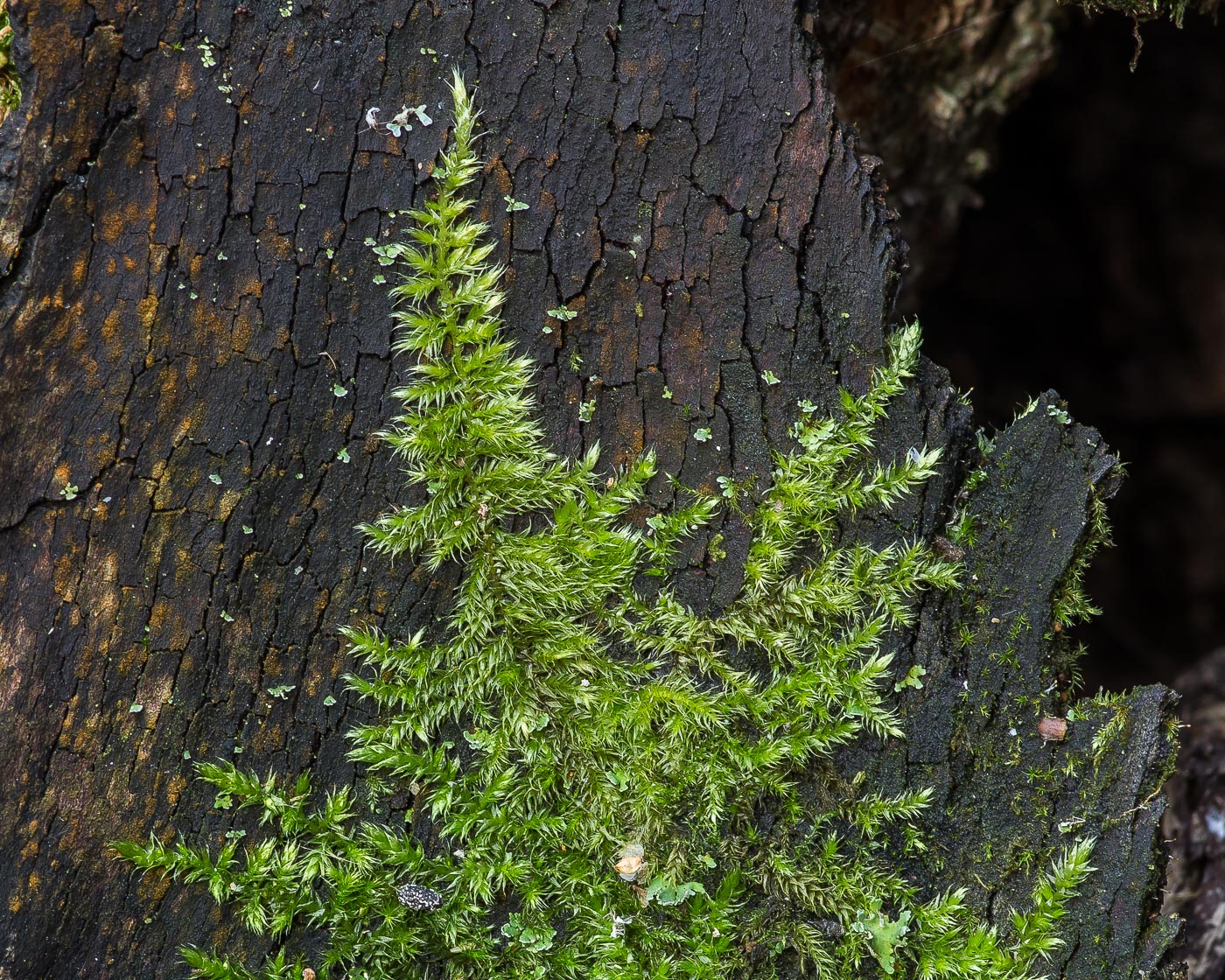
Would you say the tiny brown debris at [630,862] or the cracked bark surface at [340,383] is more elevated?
the cracked bark surface at [340,383]

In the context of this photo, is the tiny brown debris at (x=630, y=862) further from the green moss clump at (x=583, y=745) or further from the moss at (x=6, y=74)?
the moss at (x=6, y=74)

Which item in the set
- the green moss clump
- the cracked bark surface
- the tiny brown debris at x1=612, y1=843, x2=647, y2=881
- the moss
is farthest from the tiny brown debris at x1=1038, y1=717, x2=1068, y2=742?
the moss

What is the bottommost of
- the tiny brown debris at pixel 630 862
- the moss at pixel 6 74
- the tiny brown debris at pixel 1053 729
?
the tiny brown debris at pixel 630 862

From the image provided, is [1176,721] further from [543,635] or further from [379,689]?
[379,689]

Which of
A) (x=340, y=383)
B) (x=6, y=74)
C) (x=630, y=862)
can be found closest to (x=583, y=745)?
(x=630, y=862)

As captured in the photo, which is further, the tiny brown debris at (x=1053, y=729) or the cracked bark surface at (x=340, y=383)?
the tiny brown debris at (x=1053, y=729)

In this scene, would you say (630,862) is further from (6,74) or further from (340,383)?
(6,74)

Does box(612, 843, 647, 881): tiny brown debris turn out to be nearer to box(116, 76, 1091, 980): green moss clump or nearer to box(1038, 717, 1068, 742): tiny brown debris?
box(116, 76, 1091, 980): green moss clump

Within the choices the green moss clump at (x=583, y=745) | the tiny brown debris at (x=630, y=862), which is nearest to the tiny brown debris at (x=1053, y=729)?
the green moss clump at (x=583, y=745)
